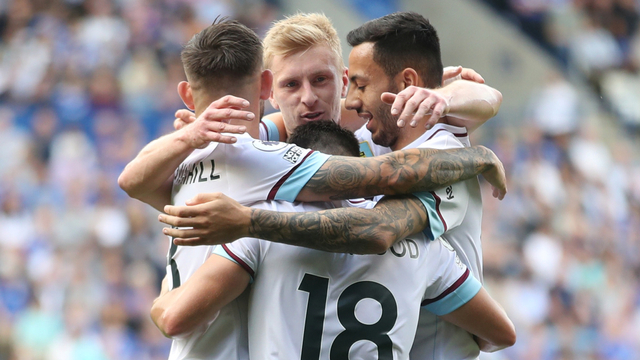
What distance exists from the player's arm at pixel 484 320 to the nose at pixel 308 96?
1.31m

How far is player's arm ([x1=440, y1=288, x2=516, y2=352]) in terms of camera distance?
3092 mm

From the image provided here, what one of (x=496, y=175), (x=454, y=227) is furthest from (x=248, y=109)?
(x=496, y=175)

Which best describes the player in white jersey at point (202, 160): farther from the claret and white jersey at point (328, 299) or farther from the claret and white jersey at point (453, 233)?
the claret and white jersey at point (453, 233)

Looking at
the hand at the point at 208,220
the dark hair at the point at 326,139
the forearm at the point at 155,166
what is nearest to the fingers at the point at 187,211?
the hand at the point at 208,220

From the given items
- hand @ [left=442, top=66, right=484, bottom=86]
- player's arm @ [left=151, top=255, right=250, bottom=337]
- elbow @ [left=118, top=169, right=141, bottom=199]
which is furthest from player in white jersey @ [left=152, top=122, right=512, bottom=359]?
hand @ [left=442, top=66, right=484, bottom=86]

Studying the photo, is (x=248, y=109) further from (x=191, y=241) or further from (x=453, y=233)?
(x=453, y=233)

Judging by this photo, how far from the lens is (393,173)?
2949 mm

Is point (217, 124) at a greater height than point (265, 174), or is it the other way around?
point (217, 124)

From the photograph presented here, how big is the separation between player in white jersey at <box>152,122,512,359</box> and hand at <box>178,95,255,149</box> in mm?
340

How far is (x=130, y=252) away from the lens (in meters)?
9.45

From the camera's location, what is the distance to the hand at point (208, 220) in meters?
2.59

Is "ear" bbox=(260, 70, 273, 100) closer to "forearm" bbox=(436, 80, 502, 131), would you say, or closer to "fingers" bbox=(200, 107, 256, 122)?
"fingers" bbox=(200, 107, 256, 122)

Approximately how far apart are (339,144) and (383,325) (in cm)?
78

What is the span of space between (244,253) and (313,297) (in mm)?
318
